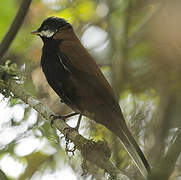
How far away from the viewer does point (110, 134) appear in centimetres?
337

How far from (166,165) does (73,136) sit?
4.93 ft

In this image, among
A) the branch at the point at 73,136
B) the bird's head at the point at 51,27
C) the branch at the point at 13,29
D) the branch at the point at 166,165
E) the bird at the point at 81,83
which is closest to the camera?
the branch at the point at 166,165

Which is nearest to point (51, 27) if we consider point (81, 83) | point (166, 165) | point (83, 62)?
point (83, 62)

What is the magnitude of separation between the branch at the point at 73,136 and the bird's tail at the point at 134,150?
0.31 m

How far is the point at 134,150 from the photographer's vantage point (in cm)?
292

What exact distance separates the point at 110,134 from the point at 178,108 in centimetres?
114

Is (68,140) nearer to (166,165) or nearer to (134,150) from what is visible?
(134,150)

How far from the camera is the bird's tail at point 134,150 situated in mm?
2693

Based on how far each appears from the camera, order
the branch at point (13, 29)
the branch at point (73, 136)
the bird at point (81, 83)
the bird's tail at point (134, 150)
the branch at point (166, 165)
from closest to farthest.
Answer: the branch at point (166, 165) < the branch at point (73, 136) < the bird's tail at point (134, 150) < the branch at point (13, 29) < the bird at point (81, 83)

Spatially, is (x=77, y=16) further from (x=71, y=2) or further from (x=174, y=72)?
(x=174, y=72)

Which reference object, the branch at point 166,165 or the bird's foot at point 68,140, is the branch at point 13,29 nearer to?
the bird's foot at point 68,140

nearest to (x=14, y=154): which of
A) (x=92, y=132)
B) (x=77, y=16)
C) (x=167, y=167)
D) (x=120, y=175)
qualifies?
(x=92, y=132)

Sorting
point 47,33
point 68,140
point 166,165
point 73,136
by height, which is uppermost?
point 166,165

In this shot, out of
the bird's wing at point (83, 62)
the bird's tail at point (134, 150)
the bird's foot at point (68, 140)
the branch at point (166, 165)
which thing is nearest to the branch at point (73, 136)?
the bird's foot at point (68, 140)
